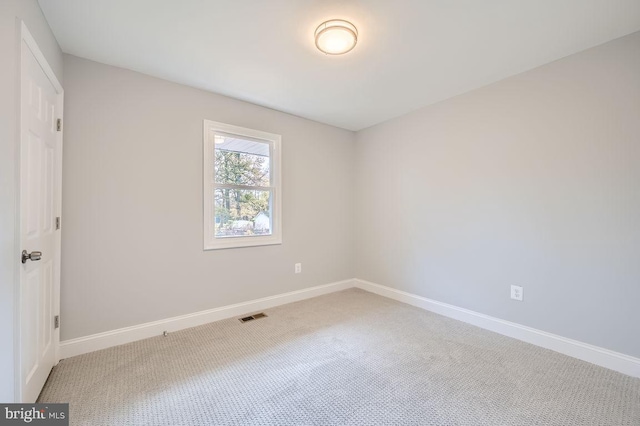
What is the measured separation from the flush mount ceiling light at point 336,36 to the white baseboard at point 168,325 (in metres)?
2.68

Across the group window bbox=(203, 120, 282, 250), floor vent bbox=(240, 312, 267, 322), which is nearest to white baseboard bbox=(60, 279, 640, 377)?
floor vent bbox=(240, 312, 267, 322)

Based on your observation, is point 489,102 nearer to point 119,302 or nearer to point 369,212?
point 369,212

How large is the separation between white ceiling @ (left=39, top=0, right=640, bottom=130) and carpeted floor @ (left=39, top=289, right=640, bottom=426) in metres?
2.46

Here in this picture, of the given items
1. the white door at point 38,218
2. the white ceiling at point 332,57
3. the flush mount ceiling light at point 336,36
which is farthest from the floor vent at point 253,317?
the flush mount ceiling light at point 336,36

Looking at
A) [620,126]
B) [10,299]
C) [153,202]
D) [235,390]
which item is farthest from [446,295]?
[10,299]

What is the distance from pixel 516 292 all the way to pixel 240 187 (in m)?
3.02

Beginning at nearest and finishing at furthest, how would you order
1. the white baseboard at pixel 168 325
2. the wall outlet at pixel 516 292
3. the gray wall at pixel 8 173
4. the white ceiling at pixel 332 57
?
1. the gray wall at pixel 8 173
2. the white ceiling at pixel 332 57
3. the white baseboard at pixel 168 325
4. the wall outlet at pixel 516 292

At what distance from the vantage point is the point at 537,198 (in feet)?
7.73

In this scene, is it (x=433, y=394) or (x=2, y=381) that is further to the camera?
(x=433, y=394)

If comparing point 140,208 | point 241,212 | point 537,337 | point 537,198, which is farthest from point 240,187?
point 537,337

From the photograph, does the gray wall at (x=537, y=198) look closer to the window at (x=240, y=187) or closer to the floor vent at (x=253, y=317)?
the window at (x=240, y=187)

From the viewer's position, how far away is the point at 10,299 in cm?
125

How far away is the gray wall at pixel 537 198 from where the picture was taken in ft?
6.43

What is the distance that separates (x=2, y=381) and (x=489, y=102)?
3958mm
